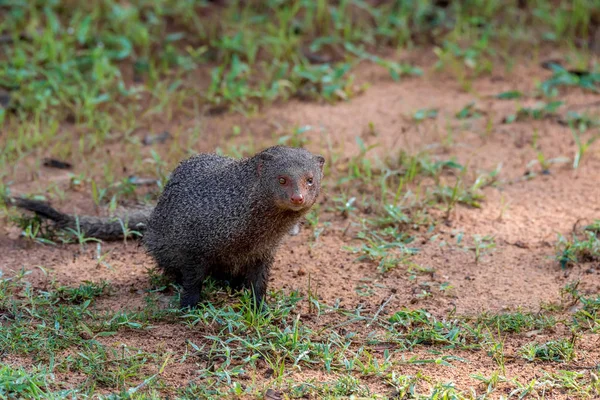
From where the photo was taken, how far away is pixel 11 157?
470cm

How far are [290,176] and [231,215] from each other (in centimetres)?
31

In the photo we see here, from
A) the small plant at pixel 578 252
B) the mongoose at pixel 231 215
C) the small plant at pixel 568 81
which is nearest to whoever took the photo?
the mongoose at pixel 231 215

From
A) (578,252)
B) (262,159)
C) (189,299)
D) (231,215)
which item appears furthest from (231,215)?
(578,252)

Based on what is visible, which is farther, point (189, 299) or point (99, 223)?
point (99, 223)

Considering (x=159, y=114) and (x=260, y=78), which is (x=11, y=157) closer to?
(x=159, y=114)

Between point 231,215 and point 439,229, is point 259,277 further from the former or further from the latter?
point 439,229

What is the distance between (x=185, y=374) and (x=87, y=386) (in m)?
0.33

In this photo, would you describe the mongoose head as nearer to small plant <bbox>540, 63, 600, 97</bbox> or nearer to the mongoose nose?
the mongoose nose

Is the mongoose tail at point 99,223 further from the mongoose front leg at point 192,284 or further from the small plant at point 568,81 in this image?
the small plant at point 568,81

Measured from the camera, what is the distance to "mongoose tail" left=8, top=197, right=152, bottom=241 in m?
3.90

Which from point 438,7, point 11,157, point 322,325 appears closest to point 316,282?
point 322,325

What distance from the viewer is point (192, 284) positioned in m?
3.38

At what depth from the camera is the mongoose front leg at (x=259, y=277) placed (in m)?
3.41

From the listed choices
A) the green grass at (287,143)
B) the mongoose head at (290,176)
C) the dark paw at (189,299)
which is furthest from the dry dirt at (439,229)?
the mongoose head at (290,176)
